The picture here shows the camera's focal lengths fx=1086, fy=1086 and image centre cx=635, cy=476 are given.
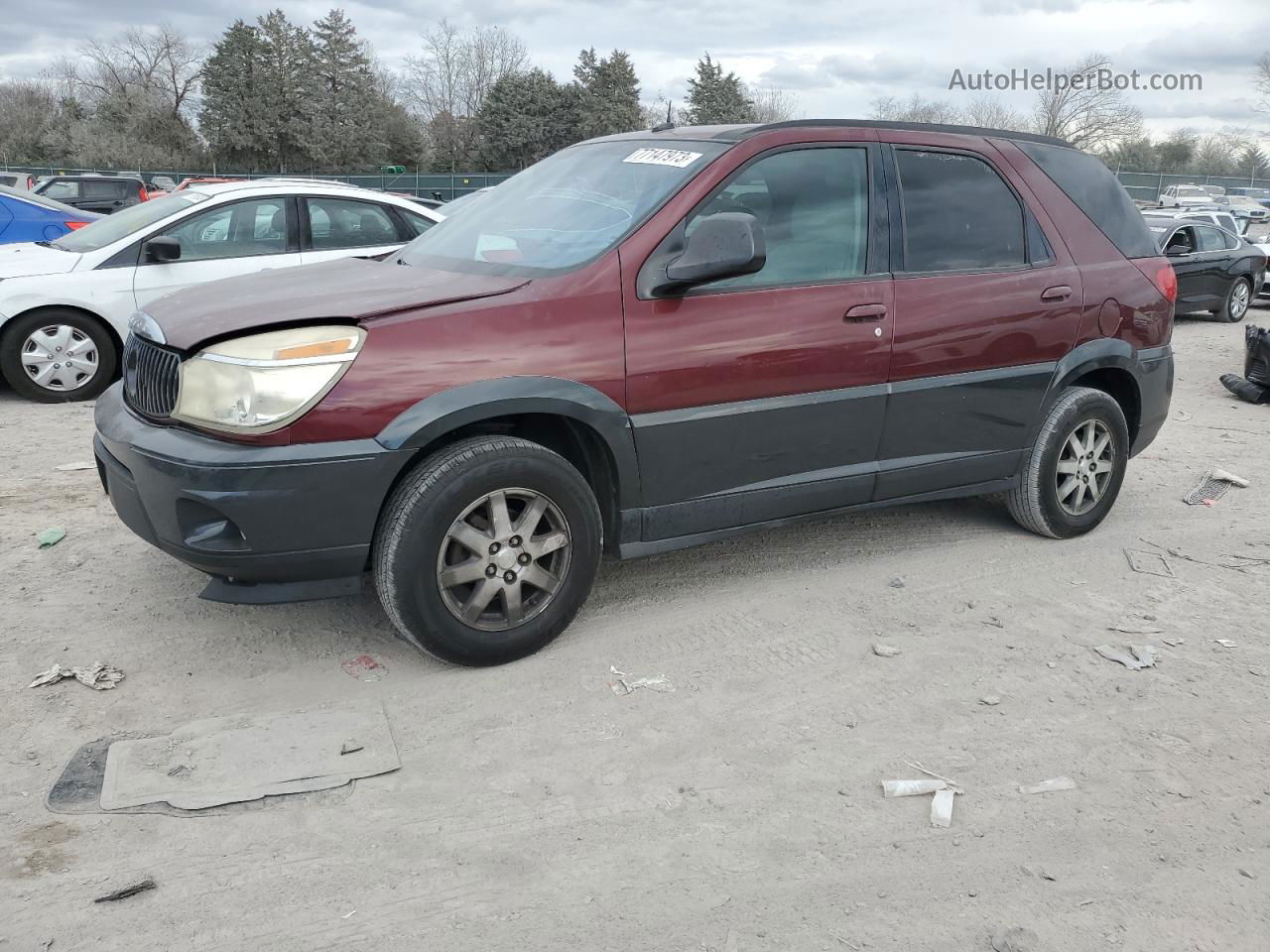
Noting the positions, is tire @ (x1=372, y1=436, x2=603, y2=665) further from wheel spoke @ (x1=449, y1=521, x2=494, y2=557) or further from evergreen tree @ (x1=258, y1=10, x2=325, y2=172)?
evergreen tree @ (x1=258, y1=10, x2=325, y2=172)

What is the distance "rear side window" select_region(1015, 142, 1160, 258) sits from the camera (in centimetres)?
520

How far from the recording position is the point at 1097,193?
533cm

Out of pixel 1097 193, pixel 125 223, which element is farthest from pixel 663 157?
pixel 125 223

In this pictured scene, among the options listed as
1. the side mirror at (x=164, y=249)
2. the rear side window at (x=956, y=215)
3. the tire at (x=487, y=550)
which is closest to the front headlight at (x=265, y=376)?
the tire at (x=487, y=550)

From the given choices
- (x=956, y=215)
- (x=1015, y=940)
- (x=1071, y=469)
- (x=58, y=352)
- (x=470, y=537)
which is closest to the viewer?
(x=1015, y=940)

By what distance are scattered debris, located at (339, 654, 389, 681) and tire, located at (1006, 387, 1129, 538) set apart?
124 inches

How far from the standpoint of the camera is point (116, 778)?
3.14 meters

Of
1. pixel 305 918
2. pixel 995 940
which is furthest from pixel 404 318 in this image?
pixel 995 940

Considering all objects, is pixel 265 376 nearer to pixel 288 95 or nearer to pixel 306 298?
pixel 306 298

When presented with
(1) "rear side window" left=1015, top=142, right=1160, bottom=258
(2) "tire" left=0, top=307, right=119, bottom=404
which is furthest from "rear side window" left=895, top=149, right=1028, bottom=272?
(2) "tire" left=0, top=307, right=119, bottom=404

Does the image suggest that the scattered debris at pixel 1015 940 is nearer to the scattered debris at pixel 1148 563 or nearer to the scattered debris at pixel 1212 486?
the scattered debris at pixel 1148 563

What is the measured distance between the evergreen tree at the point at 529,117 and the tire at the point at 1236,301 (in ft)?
141

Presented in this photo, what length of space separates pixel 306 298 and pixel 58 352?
16.5ft

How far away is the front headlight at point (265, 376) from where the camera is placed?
3391mm
